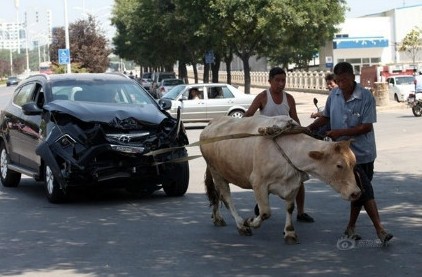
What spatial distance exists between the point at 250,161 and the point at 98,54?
57098 millimetres

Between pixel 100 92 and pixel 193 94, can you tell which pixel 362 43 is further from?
pixel 100 92

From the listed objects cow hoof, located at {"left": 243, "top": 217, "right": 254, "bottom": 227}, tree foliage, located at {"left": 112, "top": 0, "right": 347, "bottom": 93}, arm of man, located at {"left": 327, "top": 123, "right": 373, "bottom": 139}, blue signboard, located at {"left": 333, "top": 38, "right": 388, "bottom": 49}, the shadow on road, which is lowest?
the shadow on road

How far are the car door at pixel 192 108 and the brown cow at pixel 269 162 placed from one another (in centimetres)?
1848

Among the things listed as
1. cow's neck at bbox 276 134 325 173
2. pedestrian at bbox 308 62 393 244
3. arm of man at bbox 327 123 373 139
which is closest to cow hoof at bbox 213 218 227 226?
pedestrian at bbox 308 62 393 244

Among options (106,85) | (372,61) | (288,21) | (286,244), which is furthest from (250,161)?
(372,61)

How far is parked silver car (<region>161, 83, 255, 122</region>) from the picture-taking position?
27.3 metres

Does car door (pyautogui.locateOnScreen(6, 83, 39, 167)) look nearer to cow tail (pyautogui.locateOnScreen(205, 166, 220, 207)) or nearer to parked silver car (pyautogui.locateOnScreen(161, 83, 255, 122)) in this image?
cow tail (pyautogui.locateOnScreen(205, 166, 220, 207))

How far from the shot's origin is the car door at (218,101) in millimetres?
27422

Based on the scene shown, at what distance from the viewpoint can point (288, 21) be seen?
36156mm

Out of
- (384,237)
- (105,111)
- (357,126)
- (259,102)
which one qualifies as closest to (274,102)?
(259,102)

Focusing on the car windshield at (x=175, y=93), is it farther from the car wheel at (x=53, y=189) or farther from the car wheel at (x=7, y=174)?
the car wheel at (x=53, y=189)

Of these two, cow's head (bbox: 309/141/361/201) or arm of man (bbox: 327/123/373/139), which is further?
arm of man (bbox: 327/123/373/139)

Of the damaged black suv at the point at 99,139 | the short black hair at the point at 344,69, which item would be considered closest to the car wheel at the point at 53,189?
the damaged black suv at the point at 99,139

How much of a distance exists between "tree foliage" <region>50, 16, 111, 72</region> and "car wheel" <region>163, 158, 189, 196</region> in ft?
165
